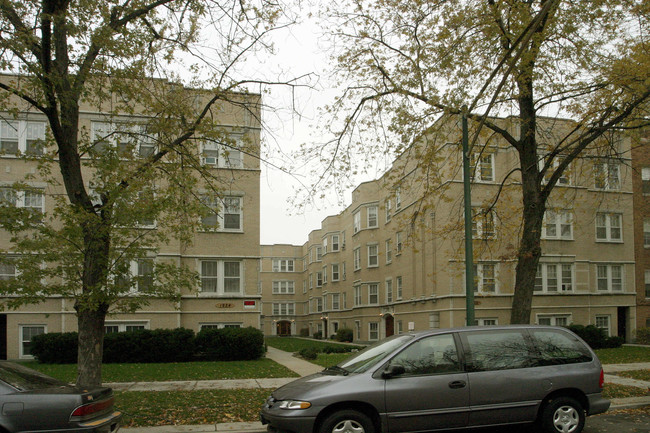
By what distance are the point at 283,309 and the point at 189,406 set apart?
204 ft

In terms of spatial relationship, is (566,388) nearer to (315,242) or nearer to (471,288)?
(471,288)

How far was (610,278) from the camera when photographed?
32656mm

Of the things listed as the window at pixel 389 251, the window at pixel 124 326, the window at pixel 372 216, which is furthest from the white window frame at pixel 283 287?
the window at pixel 124 326

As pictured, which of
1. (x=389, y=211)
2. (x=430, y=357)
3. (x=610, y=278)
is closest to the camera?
(x=430, y=357)

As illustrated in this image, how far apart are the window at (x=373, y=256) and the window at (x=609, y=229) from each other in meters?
15.7

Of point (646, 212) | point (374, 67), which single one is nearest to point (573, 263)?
point (646, 212)

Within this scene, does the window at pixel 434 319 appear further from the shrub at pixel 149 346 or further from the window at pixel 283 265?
the window at pixel 283 265

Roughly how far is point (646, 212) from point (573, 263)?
7.44m

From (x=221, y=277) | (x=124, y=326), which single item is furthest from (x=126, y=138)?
(x=124, y=326)

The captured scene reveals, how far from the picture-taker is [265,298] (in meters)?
73.2

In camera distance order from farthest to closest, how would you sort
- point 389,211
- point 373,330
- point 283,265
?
point 283,265 < point 373,330 < point 389,211

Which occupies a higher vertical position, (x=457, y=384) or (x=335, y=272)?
(x=335, y=272)

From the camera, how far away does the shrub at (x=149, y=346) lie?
Answer: 842 inches

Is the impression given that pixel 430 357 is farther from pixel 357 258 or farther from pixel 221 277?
pixel 357 258
